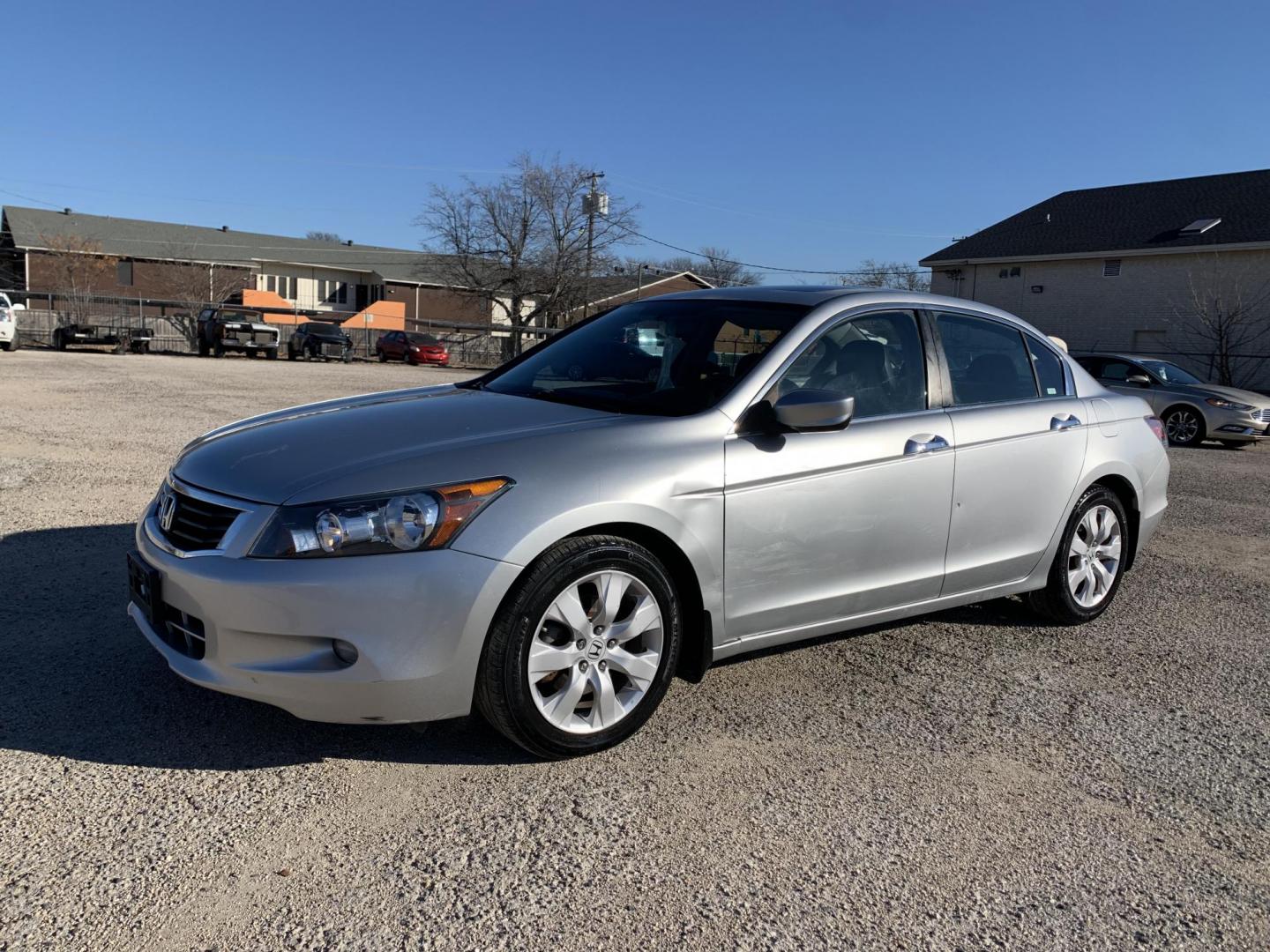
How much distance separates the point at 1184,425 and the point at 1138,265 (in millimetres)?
20861

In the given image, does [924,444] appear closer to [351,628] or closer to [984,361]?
[984,361]

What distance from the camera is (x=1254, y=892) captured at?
2771 mm

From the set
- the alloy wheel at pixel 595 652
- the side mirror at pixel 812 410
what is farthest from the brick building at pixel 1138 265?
the alloy wheel at pixel 595 652

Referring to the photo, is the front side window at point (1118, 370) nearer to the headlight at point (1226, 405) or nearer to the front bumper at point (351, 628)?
the headlight at point (1226, 405)

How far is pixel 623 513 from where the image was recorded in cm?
333

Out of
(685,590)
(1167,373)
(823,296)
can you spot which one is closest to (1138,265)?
(1167,373)

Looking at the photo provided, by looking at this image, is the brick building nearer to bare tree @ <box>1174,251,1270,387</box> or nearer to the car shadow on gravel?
bare tree @ <box>1174,251,1270,387</box>

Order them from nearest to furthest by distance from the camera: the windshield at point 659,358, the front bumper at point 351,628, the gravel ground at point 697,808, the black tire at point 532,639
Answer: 1. the gravel ground at point 697,808
2. the front bumper at point 351,628
3. the black tire at point 532,639
4. the windshield at point 659,358

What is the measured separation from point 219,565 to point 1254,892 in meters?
3.19

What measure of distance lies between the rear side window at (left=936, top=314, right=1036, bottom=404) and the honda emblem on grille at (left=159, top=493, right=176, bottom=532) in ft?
10.9

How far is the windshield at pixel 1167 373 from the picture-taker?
1641 cm

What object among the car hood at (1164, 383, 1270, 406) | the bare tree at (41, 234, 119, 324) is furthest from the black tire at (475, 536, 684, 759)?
the bare tree at (41, 234, 119, 324)

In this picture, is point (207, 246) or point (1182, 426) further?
point (207, 246)

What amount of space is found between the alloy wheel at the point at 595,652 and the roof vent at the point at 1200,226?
1369 inches
